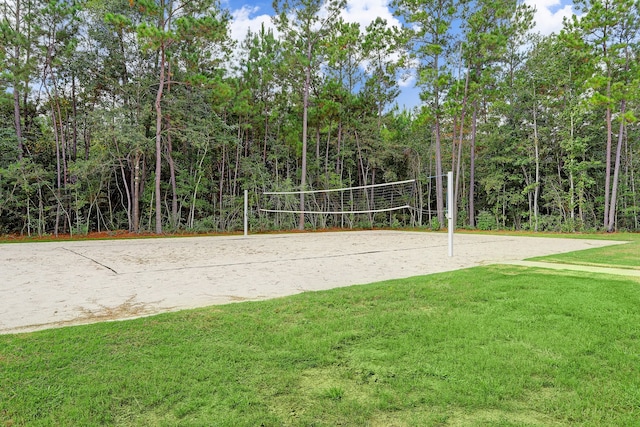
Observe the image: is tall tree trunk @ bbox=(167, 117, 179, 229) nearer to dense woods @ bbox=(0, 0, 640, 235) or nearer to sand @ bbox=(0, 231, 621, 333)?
dense woods @ bbox=(0, 0, 640, 235)

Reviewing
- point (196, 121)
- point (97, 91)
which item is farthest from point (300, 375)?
point (97, 91)

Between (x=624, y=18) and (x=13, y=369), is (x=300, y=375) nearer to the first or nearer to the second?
(x=13, y=369)

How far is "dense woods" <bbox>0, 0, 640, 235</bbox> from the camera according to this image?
11.4 m

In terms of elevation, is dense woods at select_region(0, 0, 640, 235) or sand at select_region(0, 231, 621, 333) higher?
dense woods at select_region(0, 0, 640, 235)

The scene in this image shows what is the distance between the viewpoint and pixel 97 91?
41.2 feet

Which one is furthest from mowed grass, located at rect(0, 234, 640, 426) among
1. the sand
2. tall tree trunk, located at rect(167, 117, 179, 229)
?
tall tree trunk, located at rect(167, 117, 179, 229)

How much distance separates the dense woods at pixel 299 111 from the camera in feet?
37.5

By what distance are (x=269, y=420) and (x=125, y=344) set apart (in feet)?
3.55

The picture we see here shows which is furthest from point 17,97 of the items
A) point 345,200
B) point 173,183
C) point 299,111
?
point 345,200

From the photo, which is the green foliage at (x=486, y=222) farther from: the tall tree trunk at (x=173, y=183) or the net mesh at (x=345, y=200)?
the tall tree trunk at (x=173, y=183)

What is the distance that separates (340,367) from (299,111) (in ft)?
49.5

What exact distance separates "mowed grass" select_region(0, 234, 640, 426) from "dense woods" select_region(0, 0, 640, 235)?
10.4 m

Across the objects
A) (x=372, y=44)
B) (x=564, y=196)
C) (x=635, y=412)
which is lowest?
(x=635, y=412)

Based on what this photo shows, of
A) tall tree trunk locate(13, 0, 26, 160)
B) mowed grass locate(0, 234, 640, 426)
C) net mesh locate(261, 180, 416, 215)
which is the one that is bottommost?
mowed grass locate(0, 234, 640, 426)
